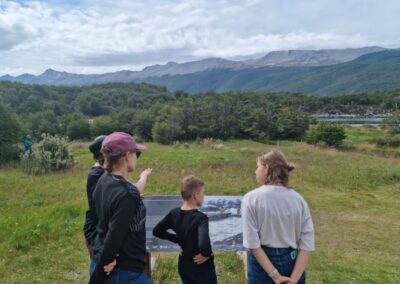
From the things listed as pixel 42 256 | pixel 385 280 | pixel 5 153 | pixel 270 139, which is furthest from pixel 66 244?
pixel 270 139

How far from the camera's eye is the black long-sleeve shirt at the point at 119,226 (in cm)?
250

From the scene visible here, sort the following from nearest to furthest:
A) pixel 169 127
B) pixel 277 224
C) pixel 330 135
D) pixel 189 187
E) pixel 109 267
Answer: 1. pixel 109 267
2. pixel 277 224
3. pixel 189 187
4. pixel 330 135
5. pixel 169 127

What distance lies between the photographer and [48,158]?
16.6 metres

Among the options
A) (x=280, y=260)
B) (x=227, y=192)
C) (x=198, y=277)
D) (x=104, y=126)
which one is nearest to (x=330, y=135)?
(x=227, y=192)

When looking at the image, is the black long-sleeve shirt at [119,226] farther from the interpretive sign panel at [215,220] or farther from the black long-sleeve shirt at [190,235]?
the interpretive sign panel at [215,220]

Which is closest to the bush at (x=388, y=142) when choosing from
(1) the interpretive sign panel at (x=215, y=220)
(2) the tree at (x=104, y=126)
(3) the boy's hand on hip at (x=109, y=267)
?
(2) the tree at (x=104, y=126)

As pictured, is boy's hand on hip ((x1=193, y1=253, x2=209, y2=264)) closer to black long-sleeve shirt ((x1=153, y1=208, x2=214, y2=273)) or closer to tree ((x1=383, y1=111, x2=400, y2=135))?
black long-sleeve shirt ((x1=153, y1=208, x2=214, y2=273))

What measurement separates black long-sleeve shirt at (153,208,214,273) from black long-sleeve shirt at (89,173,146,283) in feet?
2.28

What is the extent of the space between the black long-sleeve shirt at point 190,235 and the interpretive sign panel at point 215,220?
1249mm

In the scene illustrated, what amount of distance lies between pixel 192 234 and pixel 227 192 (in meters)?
8.41

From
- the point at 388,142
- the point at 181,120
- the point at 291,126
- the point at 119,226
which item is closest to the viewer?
the point at 119,226

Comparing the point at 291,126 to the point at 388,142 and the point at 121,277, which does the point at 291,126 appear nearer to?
the point at 388,142

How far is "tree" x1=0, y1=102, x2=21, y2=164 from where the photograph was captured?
19.8 meters

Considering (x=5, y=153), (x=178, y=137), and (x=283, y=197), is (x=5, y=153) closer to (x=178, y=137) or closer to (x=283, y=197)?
(x=283, y=197)
